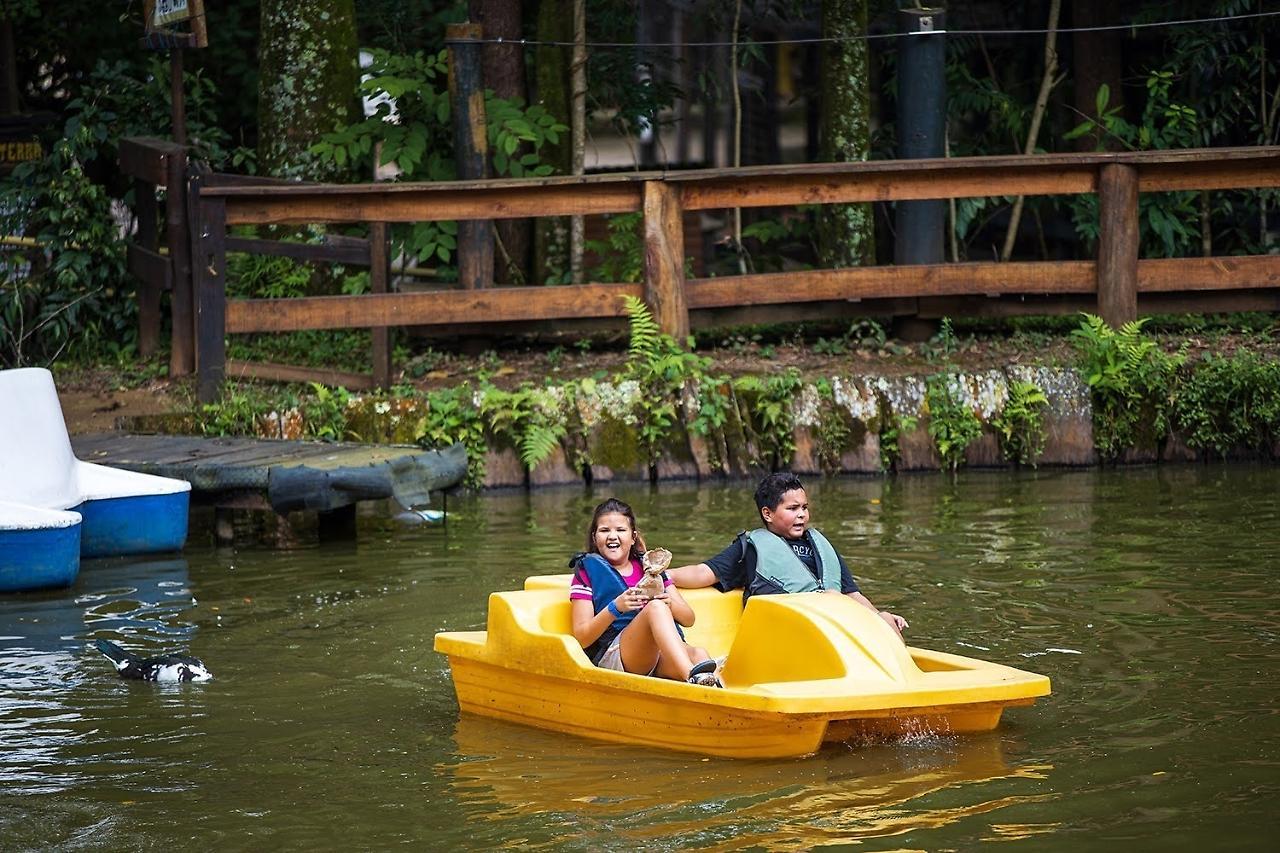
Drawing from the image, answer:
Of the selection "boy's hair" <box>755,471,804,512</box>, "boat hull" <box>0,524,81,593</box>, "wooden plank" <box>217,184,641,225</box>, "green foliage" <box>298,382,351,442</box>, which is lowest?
"boat hull" <box>0,524,81,593</box>

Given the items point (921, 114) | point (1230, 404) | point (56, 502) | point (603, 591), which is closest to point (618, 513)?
point (603, 591)

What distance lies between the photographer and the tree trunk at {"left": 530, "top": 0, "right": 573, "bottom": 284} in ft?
47.9

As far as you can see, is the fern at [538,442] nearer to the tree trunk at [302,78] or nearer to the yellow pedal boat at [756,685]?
the tree trunk at [302,78]

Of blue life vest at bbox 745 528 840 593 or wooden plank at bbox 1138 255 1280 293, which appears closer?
blue life vest at bbox 745 528 840 593

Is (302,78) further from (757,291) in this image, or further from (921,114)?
(921,114)

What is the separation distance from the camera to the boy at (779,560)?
6.96m

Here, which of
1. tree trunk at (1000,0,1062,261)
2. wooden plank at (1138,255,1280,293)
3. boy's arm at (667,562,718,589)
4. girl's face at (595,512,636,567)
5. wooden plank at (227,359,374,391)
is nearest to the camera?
girl's face at (595,512,636,567)

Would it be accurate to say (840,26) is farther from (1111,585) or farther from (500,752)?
(500,752)

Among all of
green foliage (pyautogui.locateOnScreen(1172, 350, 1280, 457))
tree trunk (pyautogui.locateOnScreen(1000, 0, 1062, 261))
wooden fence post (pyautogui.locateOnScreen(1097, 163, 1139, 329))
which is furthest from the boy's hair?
tree trunk (pyautogui.locateOnScreen(1000, 0, 1062, 261))

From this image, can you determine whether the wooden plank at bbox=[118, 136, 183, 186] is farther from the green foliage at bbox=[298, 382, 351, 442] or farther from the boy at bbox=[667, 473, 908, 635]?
the boy at bbox=[667, 473, 908, 635]

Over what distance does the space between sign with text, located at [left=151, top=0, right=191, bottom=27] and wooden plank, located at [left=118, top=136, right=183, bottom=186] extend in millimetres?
846

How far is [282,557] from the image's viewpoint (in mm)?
10180

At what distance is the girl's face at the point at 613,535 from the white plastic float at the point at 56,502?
3.59m

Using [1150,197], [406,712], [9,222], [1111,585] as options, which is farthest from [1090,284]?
[9,222]
